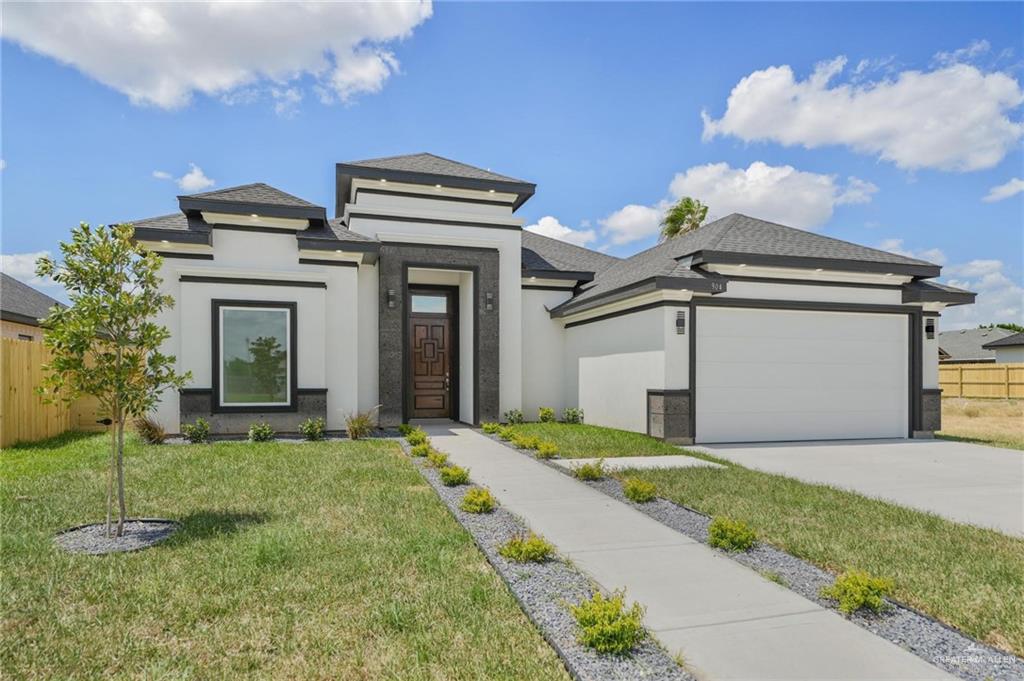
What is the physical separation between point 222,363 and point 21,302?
1144cm

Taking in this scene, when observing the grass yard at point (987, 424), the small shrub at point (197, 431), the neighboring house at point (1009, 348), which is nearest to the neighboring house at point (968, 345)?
the neighboring house at point (1009, 348)

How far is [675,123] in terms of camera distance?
12.7 m

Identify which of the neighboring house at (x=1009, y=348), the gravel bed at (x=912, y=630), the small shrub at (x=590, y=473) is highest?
the neighboring house at (x=1009, y=348)

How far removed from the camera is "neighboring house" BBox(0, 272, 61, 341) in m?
15.3

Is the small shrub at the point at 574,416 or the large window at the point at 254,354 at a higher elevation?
the large window at the point at 254,354

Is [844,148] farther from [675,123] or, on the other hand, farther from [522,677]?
[522,677]

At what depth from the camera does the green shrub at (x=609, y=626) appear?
9.36 ft

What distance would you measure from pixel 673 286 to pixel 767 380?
3019 millimetres

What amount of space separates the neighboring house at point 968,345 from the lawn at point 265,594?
1839 inches

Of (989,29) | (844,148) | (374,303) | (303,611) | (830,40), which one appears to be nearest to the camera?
(303,611)

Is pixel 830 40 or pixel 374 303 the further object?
pixel 374 303

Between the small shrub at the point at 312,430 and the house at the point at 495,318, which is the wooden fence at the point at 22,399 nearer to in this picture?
the house at the point at 495,318

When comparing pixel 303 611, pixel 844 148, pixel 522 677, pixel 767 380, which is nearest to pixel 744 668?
pixel 522 677

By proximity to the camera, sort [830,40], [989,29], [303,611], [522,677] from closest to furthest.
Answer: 1. [522,677]
2. [303,611]
3. [989,29]
4. [830,40]
